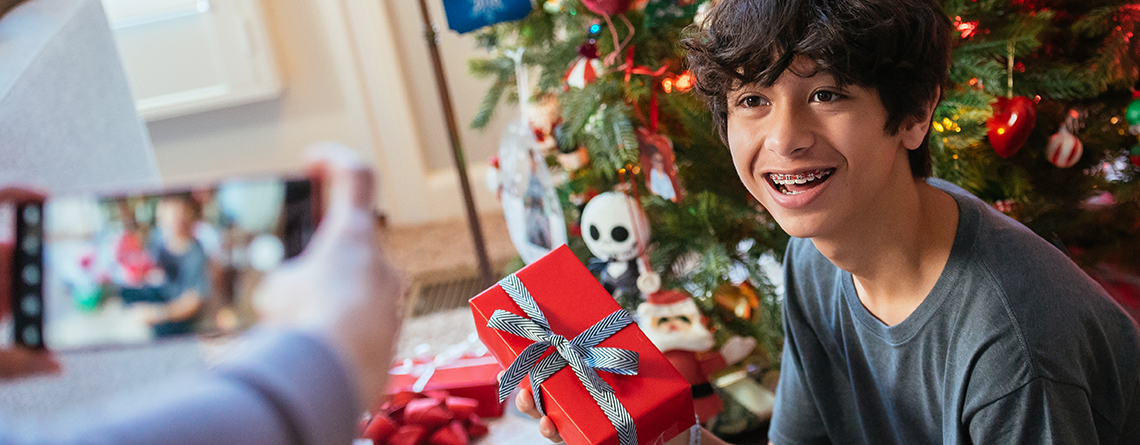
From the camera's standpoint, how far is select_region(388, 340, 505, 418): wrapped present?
1161mm

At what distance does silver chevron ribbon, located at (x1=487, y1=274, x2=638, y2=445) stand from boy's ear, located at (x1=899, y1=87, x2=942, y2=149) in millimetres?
365

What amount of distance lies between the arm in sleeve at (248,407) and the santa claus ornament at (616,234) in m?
0.99

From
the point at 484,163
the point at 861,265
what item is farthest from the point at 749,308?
the point at 484,163

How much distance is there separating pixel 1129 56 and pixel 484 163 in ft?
6.59

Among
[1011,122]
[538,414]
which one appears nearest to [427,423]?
[538,414]

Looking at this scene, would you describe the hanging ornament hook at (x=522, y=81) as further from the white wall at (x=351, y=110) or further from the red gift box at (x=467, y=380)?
the white wall at (x=351, y=110)

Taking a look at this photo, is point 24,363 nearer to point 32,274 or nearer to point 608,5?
point 32,274

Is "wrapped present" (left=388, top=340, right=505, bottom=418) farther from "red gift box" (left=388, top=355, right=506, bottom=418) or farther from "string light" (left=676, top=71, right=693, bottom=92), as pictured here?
"string light" (left=676, top=71, right=693, bottom=92)

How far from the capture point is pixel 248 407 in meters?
0.27

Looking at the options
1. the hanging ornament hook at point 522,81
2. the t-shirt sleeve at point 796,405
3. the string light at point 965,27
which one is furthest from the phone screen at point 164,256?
the string light at point 965,27

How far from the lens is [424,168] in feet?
9.12

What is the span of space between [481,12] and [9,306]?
938 mm

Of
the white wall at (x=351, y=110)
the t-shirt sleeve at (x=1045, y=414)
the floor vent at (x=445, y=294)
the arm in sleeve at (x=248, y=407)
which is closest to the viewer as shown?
the arm in sleeve at (x=248, y=407)

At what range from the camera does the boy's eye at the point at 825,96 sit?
2.42ft
